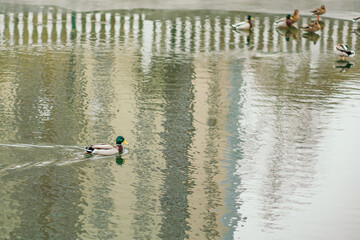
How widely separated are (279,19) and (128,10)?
5.66 metres

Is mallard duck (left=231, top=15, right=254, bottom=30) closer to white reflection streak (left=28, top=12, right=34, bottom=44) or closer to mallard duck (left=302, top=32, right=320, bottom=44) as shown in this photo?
mallard duck (left=302, top=32, right=320, bottom=44)

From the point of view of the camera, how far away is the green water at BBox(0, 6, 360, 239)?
428 inches

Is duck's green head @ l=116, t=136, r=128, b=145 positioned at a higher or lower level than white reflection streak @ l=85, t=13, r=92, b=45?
lower

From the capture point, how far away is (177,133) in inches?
583

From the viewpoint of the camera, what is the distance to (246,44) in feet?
78.1

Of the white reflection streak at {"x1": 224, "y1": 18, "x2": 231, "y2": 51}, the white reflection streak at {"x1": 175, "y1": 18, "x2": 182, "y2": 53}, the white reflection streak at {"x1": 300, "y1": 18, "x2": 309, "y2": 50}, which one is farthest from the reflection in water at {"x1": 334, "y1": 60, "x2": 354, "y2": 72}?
the white reflection streak at {"x1": 175, "y1": 18, "x2": 182, "y2": 53}

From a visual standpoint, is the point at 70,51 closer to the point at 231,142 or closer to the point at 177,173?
the point at 231,142

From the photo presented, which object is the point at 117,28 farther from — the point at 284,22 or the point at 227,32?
the point at 284,22

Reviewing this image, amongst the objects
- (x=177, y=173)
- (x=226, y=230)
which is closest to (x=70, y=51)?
(x=177, y=173)

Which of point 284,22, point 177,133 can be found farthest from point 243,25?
point 177,133

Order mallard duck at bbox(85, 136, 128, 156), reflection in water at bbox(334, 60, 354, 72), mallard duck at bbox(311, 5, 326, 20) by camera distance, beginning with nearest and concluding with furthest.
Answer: mallard duck at bbox(85, 136, 128, 156) → reflection in water at bbox(334, 60, 354, 72) → mallard duck at bbox(311, 5, 326, 20)

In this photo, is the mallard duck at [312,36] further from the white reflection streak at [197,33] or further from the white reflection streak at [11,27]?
the white reflection streak at [11,27]

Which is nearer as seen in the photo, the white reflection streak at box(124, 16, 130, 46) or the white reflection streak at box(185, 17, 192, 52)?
the white reflection streak at box(185, 17, 192, 52)

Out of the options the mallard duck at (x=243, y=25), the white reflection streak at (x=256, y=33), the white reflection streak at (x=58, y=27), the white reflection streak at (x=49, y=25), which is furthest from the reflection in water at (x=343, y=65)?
the white reflection streak at (x=49, y=25)
